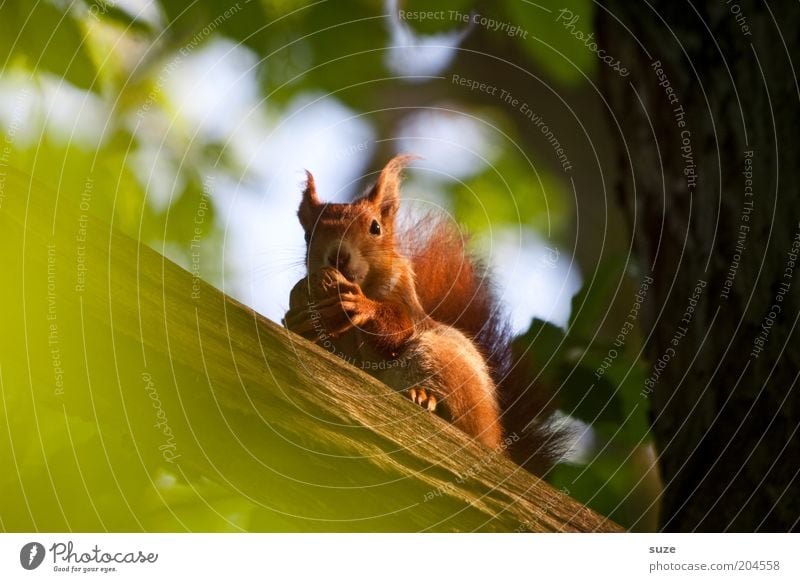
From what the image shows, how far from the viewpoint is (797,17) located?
0.92 m

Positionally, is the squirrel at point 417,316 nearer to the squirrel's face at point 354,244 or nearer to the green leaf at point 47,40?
the squirrel's face at point 354,244

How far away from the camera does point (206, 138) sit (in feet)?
3.58

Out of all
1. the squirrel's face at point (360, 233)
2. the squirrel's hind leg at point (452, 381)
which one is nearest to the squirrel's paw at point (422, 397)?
the squirrel's hind leg at point (452, 381)

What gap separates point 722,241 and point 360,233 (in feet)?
1.52

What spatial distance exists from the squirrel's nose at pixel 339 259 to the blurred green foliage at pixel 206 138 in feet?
0.50

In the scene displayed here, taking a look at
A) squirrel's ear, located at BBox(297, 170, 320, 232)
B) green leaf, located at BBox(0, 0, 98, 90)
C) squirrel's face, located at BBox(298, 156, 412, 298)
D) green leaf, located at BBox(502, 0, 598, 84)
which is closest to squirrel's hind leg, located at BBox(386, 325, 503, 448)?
squirrel's face, located at BBox(298, 156, 412, 298)

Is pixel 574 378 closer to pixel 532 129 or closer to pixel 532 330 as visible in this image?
pixel 532 330

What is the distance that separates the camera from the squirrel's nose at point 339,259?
1.09 metres

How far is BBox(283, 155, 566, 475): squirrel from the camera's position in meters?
1.04

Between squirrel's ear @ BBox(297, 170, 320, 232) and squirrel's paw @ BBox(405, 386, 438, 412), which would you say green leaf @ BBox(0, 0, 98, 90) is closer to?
squirrel's ear @ BBox(297, 170, 320, 232)

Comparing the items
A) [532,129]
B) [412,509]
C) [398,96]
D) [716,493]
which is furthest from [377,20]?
[716,493]

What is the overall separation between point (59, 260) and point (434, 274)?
2.09 ft
